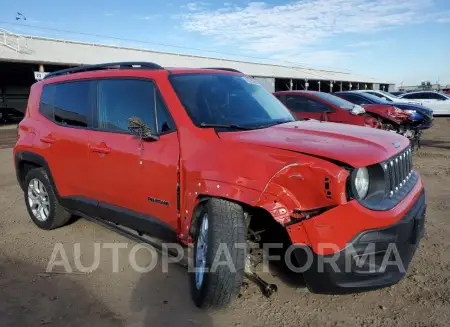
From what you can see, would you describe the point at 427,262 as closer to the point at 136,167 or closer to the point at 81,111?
the point at 136,167

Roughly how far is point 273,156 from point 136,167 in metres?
1.35

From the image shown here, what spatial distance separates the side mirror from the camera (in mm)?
3266

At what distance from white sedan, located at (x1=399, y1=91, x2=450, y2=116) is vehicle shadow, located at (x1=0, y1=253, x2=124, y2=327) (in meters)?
21.3

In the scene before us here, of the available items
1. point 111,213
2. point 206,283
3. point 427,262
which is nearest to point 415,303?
point 427,262

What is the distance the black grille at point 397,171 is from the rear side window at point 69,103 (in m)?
2.81

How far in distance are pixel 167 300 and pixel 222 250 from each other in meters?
0.80

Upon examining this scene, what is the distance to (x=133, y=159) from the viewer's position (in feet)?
11.7

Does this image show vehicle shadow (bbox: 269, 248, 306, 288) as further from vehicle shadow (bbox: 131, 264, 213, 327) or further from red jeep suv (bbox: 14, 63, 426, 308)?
vehicle shadow (bbox: 131, 264, 213, 327)

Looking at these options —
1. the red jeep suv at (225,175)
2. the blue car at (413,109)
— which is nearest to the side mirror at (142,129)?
the red jeep suv at (225,175)

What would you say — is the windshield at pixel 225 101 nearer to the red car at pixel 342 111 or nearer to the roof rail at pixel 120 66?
the roof rail at pixel 120 66

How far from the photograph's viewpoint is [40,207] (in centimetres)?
505

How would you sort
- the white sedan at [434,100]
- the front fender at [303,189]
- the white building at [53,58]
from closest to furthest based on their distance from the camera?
the front fender at [303,189], the white sedan at [434,100], the white building at [53,58]

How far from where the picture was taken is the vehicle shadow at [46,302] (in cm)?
300

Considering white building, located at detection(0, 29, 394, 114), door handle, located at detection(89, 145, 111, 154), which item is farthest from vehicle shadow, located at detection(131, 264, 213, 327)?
white building, located at detection(0, 29, 394, 114)
